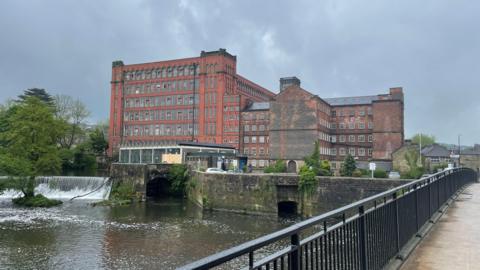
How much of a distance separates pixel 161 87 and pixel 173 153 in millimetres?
30065

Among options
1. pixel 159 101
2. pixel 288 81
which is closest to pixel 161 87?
pixel 159 101

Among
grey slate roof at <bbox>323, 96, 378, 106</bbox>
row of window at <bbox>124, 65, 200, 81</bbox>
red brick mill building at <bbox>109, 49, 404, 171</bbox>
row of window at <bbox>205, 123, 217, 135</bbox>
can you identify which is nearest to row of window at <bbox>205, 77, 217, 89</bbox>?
red brick mill building at <bbox>109, 49, 404, 171</bbox>

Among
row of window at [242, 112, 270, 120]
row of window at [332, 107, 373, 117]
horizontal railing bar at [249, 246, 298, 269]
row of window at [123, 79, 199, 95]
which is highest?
row of window at [123, 79, 199, 95]

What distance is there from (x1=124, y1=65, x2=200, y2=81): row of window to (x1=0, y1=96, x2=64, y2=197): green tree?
129 ft

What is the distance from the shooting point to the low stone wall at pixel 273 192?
31688 mm

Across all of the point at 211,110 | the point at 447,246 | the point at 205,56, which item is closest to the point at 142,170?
the point at 211,110

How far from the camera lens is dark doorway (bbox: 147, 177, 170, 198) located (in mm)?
48594

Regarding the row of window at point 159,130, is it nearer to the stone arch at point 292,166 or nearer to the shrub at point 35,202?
the stone arch at point 292,166

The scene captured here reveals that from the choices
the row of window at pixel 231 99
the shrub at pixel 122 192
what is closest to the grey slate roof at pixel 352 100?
the row of window at pixel 231 99

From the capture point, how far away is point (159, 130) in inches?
3110

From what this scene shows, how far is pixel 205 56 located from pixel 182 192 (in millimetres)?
35671

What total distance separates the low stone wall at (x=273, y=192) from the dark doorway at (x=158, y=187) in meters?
11.8

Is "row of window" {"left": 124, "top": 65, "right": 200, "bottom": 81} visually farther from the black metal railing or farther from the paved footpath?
the black metal railing

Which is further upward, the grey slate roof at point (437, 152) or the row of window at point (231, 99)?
the row of window at point (231, 99)
